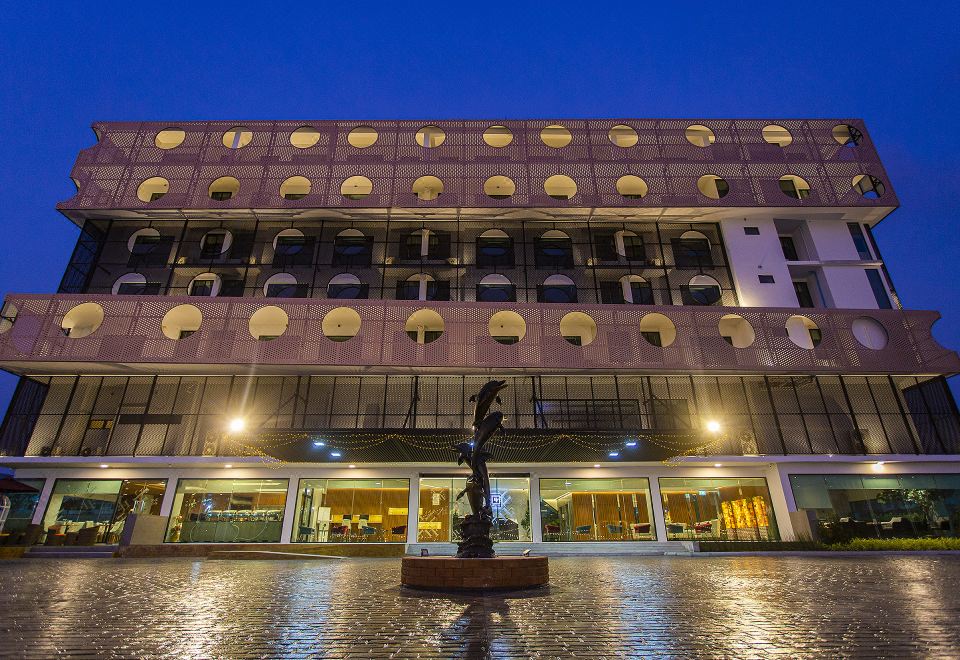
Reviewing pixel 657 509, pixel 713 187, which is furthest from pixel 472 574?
pixel 713 187

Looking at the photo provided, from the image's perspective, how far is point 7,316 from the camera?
77.9ft

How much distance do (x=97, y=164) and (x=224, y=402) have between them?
49.6 ft

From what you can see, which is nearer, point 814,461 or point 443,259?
point 814,461

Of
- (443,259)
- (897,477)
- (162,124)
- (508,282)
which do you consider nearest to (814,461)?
(897,477)

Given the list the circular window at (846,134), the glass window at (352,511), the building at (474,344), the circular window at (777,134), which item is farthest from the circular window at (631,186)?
the glass window at (352,511)

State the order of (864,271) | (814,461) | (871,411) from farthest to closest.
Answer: (864,271) → (871,411) → (814,461)

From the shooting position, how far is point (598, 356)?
23562 mm

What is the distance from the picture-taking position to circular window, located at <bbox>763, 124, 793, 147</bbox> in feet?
96.7

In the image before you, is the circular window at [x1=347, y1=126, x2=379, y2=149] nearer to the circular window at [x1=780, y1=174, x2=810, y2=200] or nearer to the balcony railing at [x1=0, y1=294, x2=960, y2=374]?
the balcony railing at [x1=0, y1=294, x2=960, y2=374]

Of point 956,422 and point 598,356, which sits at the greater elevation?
point 598,356

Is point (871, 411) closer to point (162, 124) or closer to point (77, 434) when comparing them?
point (77, 434)

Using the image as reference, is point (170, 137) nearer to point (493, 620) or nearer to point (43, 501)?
point (43, 501)

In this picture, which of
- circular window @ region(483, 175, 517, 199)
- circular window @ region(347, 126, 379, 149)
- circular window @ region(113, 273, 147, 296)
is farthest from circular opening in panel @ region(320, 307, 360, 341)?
circular window @ region(113, 273, 147, 296)

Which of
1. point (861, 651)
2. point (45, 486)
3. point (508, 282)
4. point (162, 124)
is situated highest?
point (162, 124)
